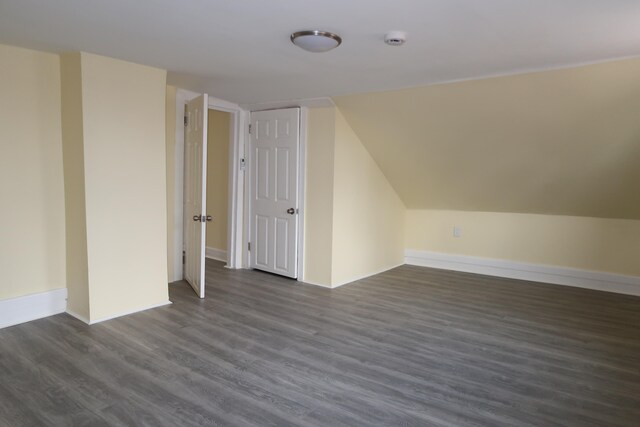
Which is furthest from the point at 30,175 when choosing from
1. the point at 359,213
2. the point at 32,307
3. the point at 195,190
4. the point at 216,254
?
the point at 359,213

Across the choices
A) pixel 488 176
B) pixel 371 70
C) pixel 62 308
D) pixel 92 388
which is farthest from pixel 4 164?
pixel 488 176

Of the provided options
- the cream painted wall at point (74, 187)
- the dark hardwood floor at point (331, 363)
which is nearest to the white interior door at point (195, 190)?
the dark hardwood floor at point (331, 363)

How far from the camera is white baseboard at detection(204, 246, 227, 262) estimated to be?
6195mm

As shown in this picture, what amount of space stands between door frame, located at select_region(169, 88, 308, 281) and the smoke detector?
7.44ft

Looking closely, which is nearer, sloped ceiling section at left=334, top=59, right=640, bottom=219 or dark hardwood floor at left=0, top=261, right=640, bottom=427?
dark hardwood floor at left=0, top=261, right=640, bottom=427

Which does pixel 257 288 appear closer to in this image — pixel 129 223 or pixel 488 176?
pixel 129 223

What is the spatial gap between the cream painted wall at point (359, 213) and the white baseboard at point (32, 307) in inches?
107

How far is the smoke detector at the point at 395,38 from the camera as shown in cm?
261

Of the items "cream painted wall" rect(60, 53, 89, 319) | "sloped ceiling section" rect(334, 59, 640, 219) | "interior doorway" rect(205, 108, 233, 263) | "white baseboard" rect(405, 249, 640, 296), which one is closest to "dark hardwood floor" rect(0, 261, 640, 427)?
"cream painted wall" rect(60, 53, 89, 319)

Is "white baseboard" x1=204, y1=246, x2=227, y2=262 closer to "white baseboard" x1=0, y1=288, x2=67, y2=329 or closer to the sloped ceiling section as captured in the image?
"white baseboard" x1=0, y1=288, x2=67, y2=329

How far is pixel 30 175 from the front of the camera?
3510 mm

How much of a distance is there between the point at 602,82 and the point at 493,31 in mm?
1388

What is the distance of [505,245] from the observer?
5.52 metres

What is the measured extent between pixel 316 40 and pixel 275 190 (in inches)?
109
